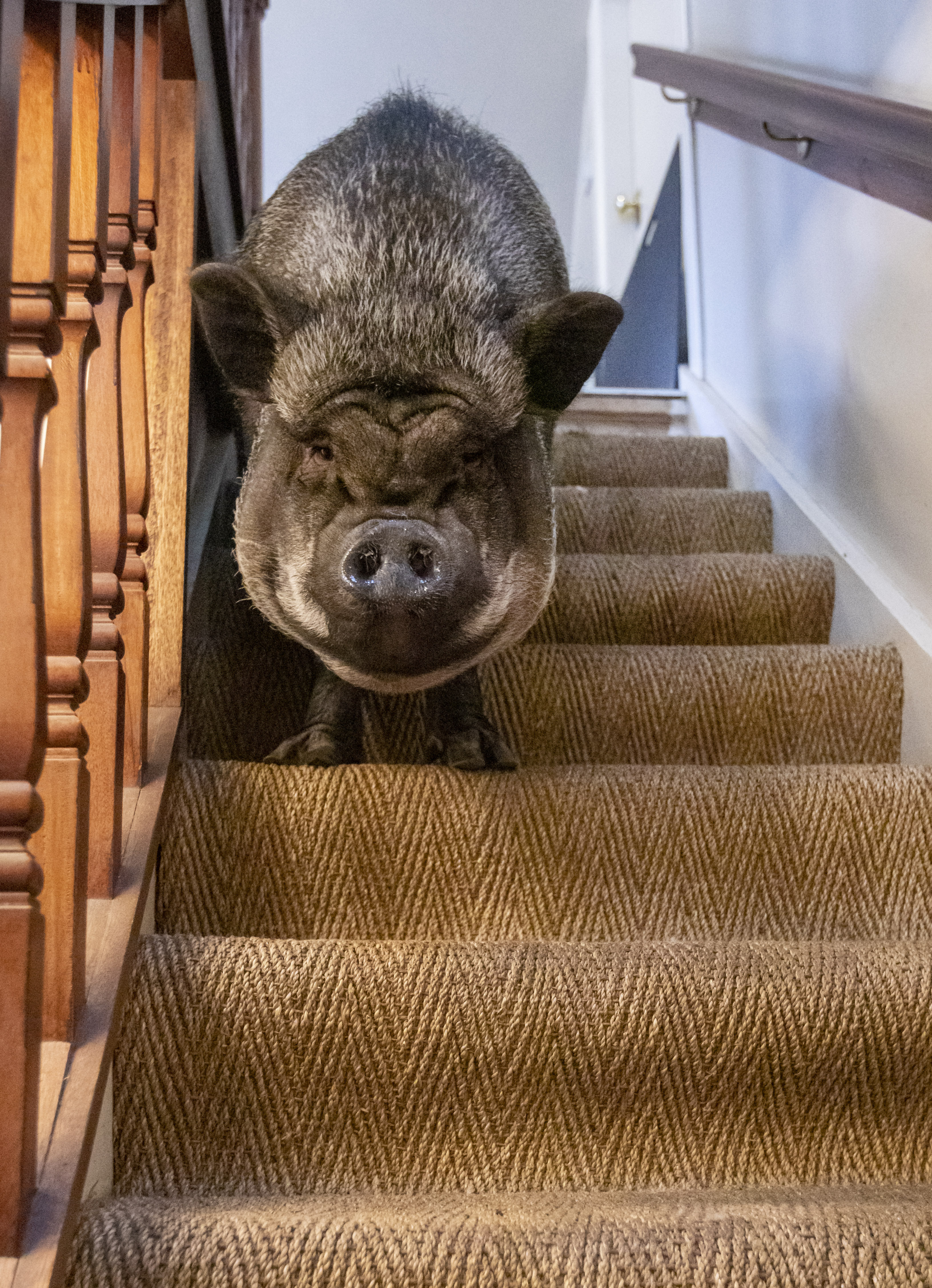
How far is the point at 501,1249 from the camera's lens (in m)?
0.82

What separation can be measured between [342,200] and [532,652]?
0.78 meters

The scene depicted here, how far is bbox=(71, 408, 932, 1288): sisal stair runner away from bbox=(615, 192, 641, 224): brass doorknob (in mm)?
4049

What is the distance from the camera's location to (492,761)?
150 cm

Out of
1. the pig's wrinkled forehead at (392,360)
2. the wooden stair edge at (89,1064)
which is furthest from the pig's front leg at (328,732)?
the pig's wrinkled forehead at (392,360)

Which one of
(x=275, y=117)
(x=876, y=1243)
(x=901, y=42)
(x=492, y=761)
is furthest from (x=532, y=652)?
(x=275, y=117)

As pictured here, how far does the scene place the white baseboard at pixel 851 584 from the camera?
170 centimetres

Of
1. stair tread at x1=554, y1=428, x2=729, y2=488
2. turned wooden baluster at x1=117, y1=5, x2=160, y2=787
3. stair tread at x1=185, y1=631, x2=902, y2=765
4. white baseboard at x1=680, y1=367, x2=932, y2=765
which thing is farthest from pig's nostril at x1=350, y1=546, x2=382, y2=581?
stair tread at x1=554, y1=428, x2=729, y2=488

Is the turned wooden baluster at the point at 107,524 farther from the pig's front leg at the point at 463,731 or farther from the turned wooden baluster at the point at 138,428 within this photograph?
the pig's front leg at the point at 463,731

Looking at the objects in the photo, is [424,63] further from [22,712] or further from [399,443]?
[22,712]

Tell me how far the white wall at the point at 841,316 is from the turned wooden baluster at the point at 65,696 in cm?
125

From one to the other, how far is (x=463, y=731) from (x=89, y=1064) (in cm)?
75

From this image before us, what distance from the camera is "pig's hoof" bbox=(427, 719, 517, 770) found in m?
1.49

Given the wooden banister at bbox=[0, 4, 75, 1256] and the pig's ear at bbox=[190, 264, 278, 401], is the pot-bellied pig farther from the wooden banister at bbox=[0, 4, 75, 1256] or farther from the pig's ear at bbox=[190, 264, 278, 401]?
the wooden banister at bbox=[0, 4, 75, 1256]

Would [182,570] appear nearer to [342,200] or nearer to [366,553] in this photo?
[366,553]
